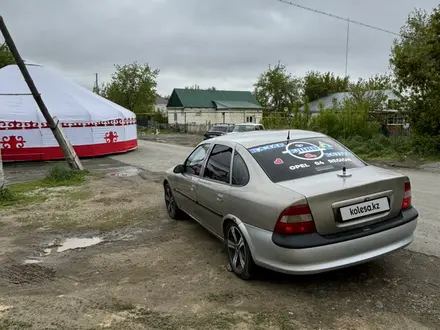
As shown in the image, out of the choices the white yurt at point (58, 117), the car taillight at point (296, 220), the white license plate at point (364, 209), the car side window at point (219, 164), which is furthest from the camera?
the white yurt at point (58, 117)

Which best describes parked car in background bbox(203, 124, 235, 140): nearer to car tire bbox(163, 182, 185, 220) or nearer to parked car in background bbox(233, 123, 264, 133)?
parked car in background bbox(233, 123, 264, 133)

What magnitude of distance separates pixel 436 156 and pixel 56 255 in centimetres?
1423

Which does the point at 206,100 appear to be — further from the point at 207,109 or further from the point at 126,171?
the point at 126,171

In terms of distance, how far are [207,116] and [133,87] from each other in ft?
39.3

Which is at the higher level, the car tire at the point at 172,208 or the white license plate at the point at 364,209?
the white license plate at the point at 364,209

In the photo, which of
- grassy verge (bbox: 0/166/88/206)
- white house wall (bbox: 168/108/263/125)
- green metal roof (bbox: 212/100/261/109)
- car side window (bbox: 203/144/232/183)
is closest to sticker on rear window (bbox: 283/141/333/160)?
car side window (bbox: 203/144/232/183)

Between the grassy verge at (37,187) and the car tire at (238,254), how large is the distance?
610 cm

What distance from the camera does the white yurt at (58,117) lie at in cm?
1694

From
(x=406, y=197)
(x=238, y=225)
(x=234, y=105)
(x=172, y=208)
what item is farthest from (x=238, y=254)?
(x=234, y=105)

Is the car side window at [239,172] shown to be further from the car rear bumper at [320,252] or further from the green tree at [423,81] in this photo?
the green tree at [423,81]

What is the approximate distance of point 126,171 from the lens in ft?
44.0

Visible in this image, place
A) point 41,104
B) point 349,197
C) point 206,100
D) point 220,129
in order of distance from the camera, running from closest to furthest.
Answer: point 349,197, point 41,104, point 220,129, point 206,100

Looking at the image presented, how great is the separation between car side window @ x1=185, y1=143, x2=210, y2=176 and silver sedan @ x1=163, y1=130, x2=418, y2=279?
0.49 m

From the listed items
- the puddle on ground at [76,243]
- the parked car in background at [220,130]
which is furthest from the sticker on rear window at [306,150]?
the parked car in background at [220,130]
